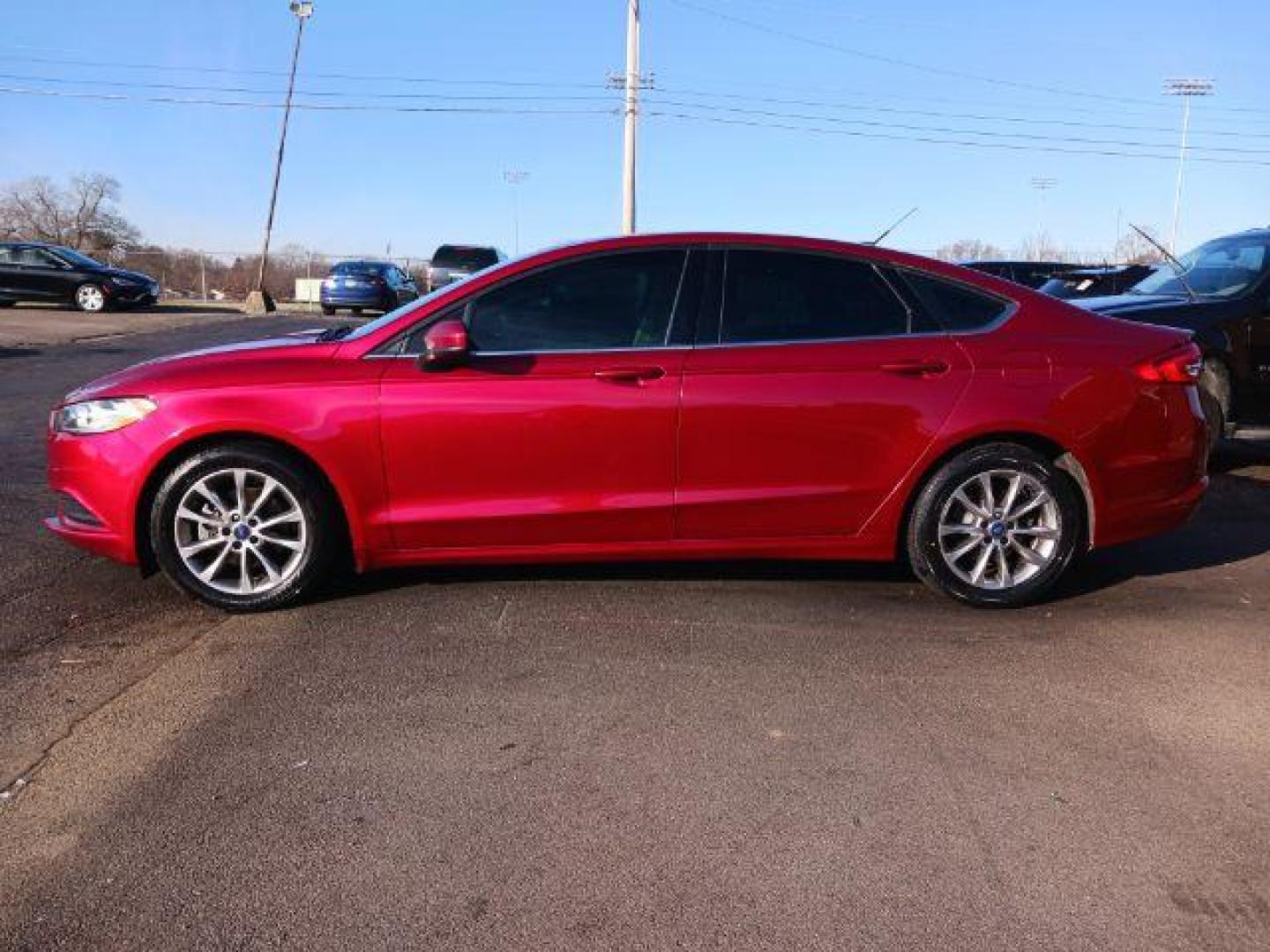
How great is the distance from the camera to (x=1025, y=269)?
15836 millimetres

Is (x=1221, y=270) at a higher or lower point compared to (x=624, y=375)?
higher

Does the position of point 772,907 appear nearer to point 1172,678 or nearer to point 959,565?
point 1172,678

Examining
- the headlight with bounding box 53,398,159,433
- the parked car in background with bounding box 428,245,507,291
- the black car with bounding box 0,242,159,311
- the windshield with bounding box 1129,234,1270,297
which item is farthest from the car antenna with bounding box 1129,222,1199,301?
the black car with bounding box 0,242,159,311

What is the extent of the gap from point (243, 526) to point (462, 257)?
75.7ft

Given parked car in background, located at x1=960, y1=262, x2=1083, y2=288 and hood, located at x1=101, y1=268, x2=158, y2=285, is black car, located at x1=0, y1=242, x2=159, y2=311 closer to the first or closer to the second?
hood, located at x1=101, y1=268, x2=158, y2=285

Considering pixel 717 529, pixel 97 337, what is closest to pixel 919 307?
pixel 717 529

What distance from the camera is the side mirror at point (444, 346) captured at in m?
4.40

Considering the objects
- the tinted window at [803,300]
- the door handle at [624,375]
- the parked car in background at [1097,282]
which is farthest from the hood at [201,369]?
the parked car in background at [1097,282]

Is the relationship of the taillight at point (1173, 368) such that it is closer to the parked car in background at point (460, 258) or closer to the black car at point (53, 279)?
the parked car in background at point (460, 258)

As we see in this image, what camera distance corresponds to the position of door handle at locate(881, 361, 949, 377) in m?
4.64

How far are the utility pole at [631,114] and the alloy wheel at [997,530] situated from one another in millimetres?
24192

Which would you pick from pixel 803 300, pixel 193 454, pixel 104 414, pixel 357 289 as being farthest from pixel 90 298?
pixel 803 300

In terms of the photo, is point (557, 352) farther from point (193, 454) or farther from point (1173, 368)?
point (1173, 368)

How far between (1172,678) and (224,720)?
3.36 meters
